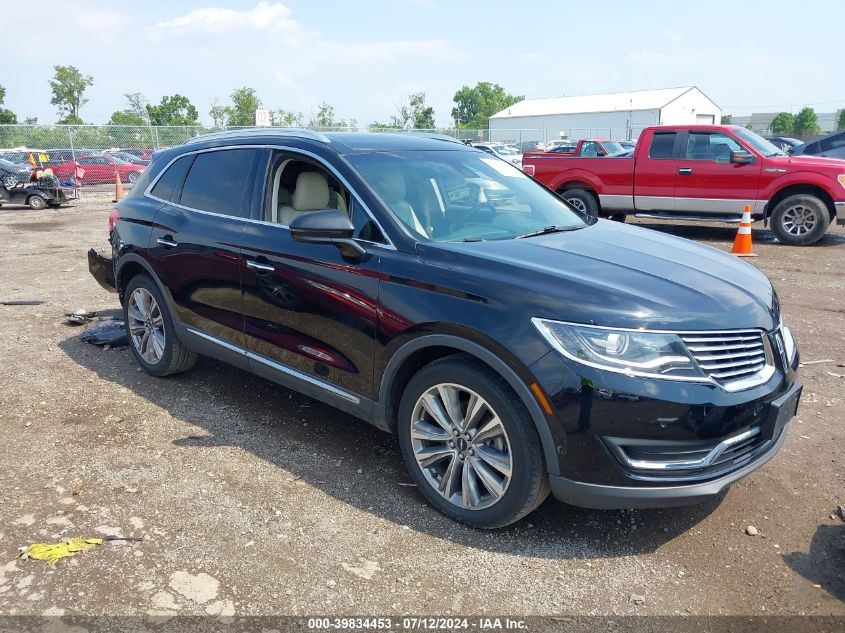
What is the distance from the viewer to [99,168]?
25.0 metres

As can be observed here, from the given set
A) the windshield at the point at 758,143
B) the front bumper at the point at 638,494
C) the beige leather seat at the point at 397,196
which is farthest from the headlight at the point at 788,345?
the windshield at the point at 758,143

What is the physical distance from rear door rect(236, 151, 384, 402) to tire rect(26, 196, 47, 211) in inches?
667

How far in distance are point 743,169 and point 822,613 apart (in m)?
10.2

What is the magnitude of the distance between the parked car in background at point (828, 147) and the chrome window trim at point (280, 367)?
52.5ft

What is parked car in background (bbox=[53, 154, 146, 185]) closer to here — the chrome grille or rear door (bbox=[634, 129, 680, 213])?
rear door (bbox=[634, 129, 680, 213])

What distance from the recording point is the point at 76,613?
9.10ft

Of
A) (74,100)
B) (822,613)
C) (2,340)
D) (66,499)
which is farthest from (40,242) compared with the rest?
(74,100)

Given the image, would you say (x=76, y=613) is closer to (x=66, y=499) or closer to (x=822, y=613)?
(x=66, y=499)

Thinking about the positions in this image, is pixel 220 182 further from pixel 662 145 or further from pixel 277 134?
pixel 662 145

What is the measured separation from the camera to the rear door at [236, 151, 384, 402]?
3629mm

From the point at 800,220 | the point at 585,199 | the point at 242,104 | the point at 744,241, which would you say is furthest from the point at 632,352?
the point at 242,104

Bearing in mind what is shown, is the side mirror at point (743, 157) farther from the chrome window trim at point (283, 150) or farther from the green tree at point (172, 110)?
the green tree at point (172, 110)

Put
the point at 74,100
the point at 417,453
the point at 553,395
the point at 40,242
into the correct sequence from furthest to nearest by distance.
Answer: the point at 74,100
the point at 40,242
the point at 417,453
the point at 553,395

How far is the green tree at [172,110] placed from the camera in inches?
2630
